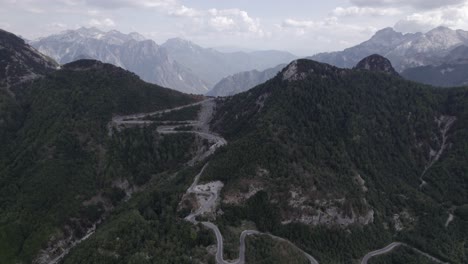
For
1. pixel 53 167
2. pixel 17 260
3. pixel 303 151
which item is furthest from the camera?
pixel 53 167

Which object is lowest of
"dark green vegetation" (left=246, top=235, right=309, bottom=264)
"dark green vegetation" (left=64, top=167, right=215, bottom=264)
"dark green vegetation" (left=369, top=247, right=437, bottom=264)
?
"dark green vegetation" (left=369, top=247, right=437, bottom=264)

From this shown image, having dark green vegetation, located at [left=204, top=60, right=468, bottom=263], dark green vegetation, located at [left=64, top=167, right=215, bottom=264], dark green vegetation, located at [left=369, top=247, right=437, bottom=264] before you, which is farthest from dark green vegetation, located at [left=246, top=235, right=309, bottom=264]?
dark green vegetation, located at [left=369, top=247, right=437, bottom=264]

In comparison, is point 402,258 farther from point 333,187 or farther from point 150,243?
point 150,243

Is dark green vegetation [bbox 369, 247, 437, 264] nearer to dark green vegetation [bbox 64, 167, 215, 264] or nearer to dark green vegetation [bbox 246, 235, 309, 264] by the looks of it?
dark green vegetation [bbox 246, 235, 309, 264]

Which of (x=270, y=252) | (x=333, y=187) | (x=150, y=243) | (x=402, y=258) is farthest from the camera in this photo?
(x=333, y=187)

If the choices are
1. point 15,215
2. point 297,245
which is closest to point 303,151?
point 297,245

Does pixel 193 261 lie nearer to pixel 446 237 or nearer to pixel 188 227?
pixel 188 227

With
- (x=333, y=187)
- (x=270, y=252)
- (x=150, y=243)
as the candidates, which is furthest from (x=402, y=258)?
(x=150, y=243)
